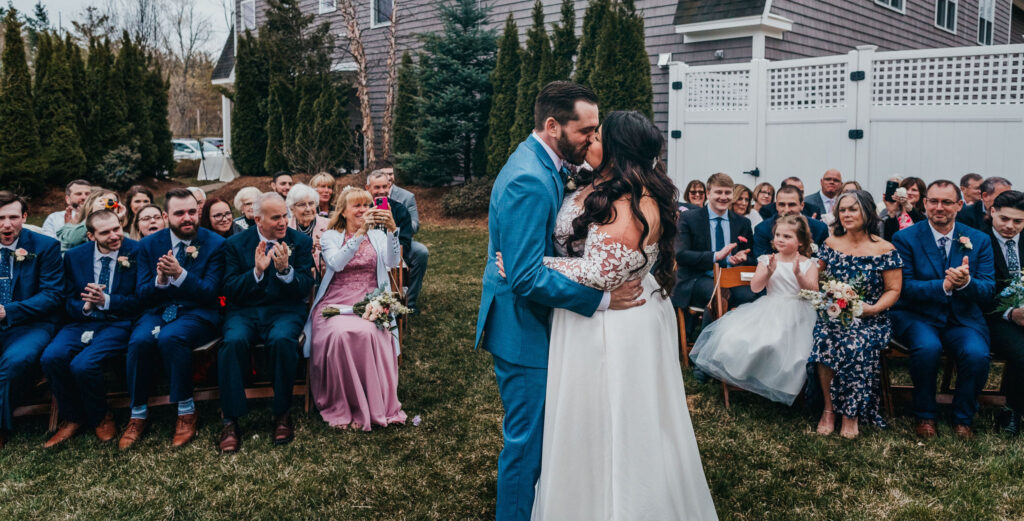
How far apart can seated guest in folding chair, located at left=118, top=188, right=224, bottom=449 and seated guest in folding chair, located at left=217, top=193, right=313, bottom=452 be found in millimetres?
155

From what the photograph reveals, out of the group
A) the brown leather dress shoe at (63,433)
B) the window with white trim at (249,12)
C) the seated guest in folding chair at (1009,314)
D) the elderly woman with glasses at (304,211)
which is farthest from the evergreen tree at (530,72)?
the window with white trim at (249,12)

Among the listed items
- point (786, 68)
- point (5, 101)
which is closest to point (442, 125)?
point (786, 68)

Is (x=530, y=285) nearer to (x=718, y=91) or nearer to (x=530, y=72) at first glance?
(x=718, y=91)

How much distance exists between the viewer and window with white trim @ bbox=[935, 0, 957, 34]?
17266mm

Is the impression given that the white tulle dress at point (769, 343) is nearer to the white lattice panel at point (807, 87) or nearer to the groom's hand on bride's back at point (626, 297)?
the groom's hand on bride's back at point (626, 297)

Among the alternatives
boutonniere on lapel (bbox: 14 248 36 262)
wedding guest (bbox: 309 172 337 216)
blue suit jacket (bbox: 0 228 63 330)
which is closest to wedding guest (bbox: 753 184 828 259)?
wedding guest (bbox: 309 172 337 216)

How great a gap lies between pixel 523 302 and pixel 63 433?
367 centimetres

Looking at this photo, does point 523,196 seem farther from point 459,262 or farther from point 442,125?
point 442,125

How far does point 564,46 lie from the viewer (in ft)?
43.3

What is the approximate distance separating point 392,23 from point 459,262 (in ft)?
27.2

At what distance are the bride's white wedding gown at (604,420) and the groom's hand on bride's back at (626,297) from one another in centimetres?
3

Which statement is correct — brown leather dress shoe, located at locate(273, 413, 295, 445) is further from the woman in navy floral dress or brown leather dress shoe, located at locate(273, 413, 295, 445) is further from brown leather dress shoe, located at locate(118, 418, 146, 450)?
the woman in navy floral dress

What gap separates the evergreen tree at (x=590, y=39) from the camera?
12.4m

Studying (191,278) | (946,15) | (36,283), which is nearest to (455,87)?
(191,278)
